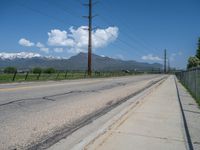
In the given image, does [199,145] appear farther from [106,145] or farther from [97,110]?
[97,110]

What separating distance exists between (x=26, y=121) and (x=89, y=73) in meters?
43.8

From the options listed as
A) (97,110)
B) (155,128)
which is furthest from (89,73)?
(155,128)

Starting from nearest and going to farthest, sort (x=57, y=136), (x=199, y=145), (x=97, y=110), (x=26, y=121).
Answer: (x=199, y=145) < (x=57, y=136) < (x=26, y=121) < (x=97, y=110)

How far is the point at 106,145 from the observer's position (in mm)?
6098

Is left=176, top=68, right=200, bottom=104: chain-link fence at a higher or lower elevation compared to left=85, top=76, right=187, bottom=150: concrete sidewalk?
higher

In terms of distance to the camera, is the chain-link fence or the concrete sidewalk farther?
the chain-link fence

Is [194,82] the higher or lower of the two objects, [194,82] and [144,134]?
the higher

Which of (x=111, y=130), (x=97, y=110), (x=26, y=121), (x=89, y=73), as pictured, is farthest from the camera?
(x=89, y=73)

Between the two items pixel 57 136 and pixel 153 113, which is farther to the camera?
pixel 153 113

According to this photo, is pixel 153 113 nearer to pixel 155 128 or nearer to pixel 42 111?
pixel 155 128

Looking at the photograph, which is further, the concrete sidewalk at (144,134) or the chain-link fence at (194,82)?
the chain-link fence at (194,82)

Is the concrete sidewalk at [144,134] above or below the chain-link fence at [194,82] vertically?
below

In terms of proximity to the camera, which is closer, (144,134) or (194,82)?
(144,134)

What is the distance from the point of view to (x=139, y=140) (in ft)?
21.6
